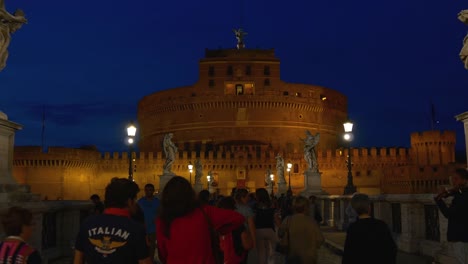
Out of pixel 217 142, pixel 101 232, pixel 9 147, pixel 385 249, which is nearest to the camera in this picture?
pixel 101 232

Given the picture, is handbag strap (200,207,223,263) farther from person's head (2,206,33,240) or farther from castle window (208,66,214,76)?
castle window (208,66,214,76)

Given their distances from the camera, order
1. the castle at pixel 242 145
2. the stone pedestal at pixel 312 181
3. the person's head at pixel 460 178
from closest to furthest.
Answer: the person's head at pixel 460 178 < the stone pedestal at pixel 312 181 < the castle at pixel 242 145

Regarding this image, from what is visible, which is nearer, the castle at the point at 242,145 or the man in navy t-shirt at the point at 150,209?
the man in navy t-shirt at the point at 150,209

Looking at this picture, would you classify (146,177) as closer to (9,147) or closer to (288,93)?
(288,93)

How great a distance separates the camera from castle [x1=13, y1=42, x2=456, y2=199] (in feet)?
196

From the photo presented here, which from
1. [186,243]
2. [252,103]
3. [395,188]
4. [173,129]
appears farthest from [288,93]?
[186,243]

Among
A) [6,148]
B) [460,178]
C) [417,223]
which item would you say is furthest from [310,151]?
[460,178]

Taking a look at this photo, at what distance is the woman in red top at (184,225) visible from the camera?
3.85 metres

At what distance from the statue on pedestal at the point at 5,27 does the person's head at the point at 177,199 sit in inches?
206

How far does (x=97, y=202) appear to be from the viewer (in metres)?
8.93

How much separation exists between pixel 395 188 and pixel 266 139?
19.3m

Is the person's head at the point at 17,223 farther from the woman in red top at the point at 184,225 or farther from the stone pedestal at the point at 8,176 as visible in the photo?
the stone pedestal at the point at 8,176

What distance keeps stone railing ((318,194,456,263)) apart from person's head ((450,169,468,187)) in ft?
7.53

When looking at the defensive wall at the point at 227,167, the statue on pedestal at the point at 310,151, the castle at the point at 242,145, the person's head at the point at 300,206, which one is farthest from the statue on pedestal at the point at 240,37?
the person's head at the point at 300,206
